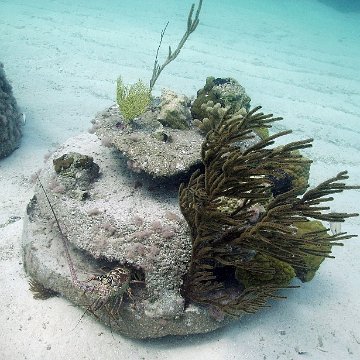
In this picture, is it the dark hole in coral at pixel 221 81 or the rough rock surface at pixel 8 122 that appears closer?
the dark hole in coral at pixel 221 81

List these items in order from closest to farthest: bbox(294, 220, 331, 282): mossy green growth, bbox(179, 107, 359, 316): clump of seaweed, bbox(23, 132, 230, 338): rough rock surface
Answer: bbox(179, 107, 359, 316): clump of seaweed < bbox(23, 132, 230, 338): rough rock surface < bbox(294, 220, 331, 282): mossy green growth

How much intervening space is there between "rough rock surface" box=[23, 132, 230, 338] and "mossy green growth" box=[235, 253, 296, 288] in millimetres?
528

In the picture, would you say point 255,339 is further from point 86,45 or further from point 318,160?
point 86,45

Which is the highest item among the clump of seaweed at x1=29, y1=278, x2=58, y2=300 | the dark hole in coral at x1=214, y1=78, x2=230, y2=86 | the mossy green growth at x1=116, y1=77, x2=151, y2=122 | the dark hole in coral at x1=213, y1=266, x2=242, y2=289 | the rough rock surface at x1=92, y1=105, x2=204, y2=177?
the dark hole in coral at x1=214, y1=78, x2=230, y2=86

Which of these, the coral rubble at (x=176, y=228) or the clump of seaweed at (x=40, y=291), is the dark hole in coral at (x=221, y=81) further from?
the clump of seaweed at (x=40, y=291)

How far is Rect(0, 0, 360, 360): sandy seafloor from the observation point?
409 cm

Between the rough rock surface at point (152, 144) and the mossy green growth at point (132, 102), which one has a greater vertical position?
the mossy green growth at point (132, 102)

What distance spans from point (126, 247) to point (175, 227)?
0.57 m

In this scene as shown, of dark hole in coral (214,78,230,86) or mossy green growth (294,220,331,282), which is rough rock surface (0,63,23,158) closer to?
dark hole in coral (214,78,230,86)

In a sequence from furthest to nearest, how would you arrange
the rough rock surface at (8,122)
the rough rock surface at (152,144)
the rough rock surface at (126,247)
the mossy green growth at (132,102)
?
the rough rock surface at (8,122) → the mossy green growth at (132,102) → the rough rock surface at (152,144) → the rough rock surface at (126,247)

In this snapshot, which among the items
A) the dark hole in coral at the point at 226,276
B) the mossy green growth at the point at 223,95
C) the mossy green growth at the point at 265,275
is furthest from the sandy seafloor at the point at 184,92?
the mossy green growth at the point at 223,95

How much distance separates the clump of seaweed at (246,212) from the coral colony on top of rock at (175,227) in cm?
1

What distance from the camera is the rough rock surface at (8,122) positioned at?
722cm

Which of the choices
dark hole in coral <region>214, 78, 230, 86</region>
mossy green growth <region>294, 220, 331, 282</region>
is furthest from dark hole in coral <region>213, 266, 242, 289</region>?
dark hole in coral <region>214, 78, 230, 86</region>
